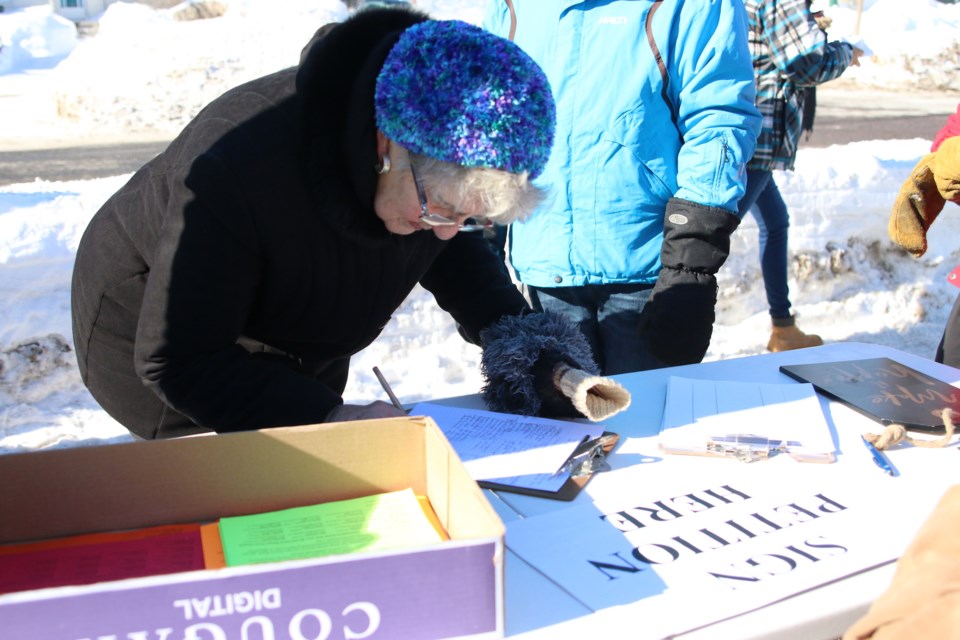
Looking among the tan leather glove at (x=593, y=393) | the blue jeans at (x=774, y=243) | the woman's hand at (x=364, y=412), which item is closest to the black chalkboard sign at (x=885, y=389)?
the tan leather glove at (x=593, y=393)

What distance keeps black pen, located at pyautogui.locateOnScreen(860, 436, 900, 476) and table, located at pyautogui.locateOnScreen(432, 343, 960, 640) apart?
0.01 m

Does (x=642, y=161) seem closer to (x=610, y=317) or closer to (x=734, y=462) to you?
(x=610, y=317)

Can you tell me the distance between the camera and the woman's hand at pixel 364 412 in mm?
1416

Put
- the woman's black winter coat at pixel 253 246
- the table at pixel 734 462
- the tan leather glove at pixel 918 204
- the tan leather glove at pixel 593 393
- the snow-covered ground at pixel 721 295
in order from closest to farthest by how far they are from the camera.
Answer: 1. the table at pixel 734 462
2. the woman's black winter coat at pixel 253 246
3. the tan leather glove at pixel 593 393
4. the tan leather glove at pixel 918 204
5. the snow-covered ground at pixel 721 295

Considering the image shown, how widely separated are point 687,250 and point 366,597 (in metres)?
1.29

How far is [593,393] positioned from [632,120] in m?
0.82

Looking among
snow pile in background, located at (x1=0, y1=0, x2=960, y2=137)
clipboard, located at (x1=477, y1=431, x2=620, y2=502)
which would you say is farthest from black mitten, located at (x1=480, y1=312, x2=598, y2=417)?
snow pile in background, located at (x1=0, y1=0, x2=960, y2=137)

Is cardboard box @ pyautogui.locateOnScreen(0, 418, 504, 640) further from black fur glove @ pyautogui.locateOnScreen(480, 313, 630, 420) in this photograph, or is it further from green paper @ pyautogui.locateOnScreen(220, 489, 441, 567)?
black fur glove @ pyautogui.locateOnScreen(480, 313, 630, 420)

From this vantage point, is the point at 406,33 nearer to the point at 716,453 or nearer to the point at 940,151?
the point at 716,453

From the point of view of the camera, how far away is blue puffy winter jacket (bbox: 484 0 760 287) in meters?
2.06

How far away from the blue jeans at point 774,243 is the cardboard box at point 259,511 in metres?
3.08

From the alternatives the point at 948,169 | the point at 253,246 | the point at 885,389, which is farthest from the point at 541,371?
the point at 948,169

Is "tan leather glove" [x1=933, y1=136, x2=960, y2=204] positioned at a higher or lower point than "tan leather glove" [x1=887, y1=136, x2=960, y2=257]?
higher

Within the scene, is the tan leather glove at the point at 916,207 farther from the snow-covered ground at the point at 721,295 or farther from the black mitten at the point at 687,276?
the snow-covered ground at the point at 721,295
